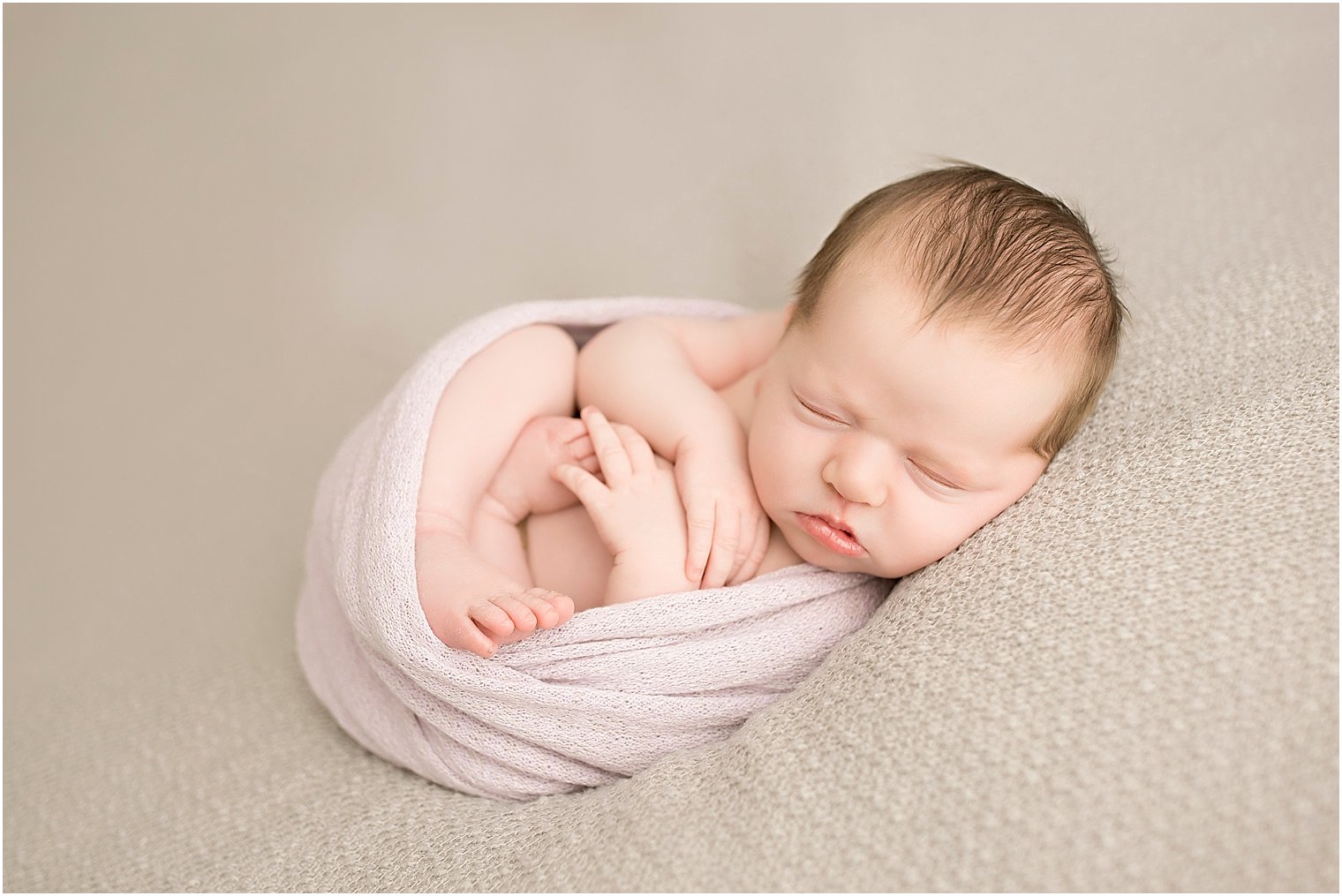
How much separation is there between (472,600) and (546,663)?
9 centimetres

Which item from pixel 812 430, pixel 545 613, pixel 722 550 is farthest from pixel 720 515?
pixel 545 613

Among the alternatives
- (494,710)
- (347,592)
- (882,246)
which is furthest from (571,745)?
(882,246)

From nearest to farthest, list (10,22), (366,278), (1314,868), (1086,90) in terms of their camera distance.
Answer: (1314,868) < (1086,90) < (366,278) < (10,22)

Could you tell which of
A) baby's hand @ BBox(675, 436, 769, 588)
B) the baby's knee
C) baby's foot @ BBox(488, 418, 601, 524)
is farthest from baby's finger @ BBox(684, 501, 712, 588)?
the baby's knee

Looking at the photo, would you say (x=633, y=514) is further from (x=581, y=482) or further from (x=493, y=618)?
(x=493, y=618)

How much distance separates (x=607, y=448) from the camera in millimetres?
1104

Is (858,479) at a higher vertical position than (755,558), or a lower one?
higher

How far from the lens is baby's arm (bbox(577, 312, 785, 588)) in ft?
3.51

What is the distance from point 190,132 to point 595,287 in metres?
0.91

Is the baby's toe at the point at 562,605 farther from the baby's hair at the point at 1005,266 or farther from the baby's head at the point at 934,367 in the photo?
the baby's hair at the point at 1005,266

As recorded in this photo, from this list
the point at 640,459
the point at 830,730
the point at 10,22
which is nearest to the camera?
the point at 830,730

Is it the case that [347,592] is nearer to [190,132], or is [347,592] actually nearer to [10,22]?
[190,132]

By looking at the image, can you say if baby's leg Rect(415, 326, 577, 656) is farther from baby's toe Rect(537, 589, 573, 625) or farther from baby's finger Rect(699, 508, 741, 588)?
baby's finger Rect(699, 508, 741, 588)

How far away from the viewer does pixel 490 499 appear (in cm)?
117
